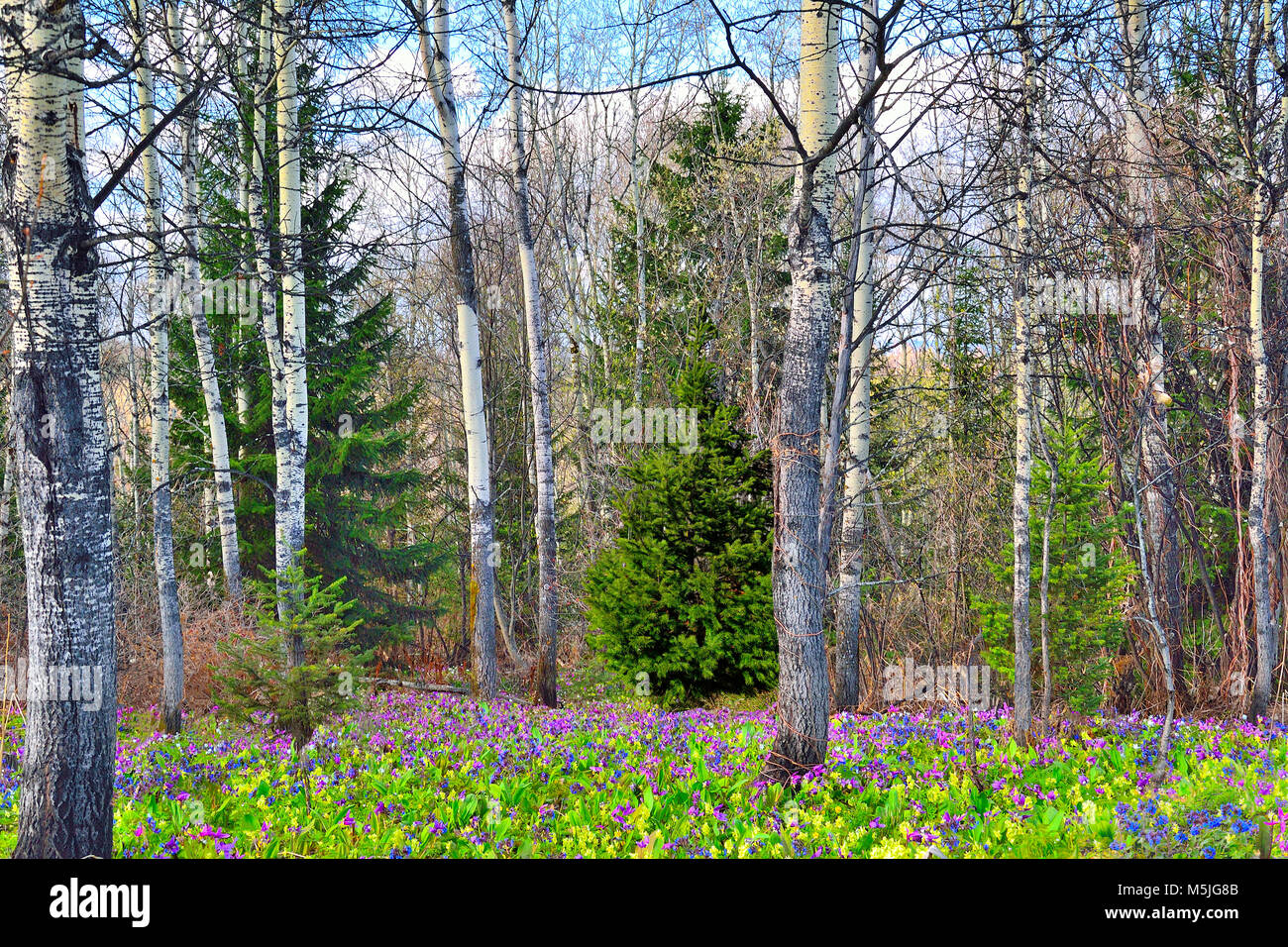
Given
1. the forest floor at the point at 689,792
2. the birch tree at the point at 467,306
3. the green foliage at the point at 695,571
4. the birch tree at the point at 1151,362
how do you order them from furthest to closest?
the green foliage at the point at 695,571 → the birch tree at the point at 467,306 → the birch tree at the point at 1151,362 → the forest floor at the point at 689,792

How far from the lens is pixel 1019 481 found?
6418 mm

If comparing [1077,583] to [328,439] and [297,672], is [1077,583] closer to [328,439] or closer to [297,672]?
[297,672]

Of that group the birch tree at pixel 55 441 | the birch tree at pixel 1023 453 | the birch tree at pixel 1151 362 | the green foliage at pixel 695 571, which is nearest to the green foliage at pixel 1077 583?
the birch tree at pixel 1023 453

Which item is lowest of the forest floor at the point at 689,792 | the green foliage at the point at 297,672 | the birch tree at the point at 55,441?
the forest floor at the point at 689,792

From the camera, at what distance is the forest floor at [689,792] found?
452 cm

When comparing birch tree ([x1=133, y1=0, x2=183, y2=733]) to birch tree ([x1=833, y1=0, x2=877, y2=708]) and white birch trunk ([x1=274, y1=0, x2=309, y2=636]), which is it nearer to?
white birch trunk ([x1=274, y1=0, x2=309, y2=636])

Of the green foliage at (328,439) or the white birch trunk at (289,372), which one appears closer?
the white birch trunk at (289,372)

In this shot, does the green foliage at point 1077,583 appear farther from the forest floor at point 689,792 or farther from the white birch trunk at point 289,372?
the white birch trunk at point 289,372

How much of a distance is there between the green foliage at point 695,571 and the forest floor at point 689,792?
50.6 inches

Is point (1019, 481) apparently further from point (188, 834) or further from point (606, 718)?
point (188, 834)

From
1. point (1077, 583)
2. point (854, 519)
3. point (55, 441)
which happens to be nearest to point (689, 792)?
point (854, 519)

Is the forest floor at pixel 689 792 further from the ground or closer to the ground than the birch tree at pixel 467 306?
closer to the ground

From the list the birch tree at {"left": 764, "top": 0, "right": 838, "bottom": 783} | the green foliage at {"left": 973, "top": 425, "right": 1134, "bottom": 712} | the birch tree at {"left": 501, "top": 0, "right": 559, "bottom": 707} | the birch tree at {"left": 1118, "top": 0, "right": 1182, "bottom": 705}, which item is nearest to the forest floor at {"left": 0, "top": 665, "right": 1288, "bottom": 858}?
the green foliage at {"left": 973, "top": 425, "right": 1134, "bottom": 712}

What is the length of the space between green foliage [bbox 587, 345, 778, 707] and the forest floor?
4.22 ft
